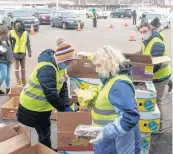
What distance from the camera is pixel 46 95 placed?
11.5 feet

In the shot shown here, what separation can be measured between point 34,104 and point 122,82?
136 centimetres

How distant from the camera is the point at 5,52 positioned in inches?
279

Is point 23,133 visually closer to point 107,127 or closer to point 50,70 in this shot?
point 50,70

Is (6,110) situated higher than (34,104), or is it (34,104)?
(34,104)

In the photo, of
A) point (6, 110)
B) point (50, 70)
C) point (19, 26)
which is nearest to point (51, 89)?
point (50, 70)

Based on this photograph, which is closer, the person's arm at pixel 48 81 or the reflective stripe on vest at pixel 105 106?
the reflective stripe on vest at pixel 105 106

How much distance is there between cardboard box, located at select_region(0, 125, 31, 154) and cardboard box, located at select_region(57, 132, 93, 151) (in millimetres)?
333

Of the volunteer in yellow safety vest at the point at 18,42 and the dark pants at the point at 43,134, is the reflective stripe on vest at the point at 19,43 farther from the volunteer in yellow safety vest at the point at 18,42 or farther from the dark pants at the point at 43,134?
the dark pants at the point at 43,134

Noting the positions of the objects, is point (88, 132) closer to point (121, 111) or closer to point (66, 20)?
point (121, 111)

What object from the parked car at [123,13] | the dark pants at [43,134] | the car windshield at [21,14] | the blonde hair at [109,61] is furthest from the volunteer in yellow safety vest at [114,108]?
the parked car at [123,13]

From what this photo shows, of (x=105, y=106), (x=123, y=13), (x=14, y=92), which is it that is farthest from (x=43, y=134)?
(x=123, y=13)

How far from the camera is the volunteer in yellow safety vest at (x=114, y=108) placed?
2598 mm

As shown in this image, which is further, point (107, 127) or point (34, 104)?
point (34, 104)

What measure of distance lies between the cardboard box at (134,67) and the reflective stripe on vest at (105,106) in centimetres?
140
